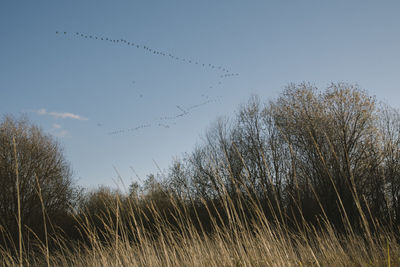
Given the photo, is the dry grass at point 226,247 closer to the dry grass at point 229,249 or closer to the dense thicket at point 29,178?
the dry grass at point 229,249

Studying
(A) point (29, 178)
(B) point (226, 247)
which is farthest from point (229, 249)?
(A) point (29, 178)

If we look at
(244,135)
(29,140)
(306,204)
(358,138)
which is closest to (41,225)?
(29,140)

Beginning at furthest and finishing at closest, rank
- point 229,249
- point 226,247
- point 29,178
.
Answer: point 29,178, point 229,249, point 226,247

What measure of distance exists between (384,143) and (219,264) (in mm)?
13936

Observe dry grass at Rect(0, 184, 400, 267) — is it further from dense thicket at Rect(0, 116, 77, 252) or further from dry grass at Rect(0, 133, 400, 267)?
dense thicket at Rect(0, 116, 77, 252)

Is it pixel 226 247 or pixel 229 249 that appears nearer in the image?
pixel 226 247

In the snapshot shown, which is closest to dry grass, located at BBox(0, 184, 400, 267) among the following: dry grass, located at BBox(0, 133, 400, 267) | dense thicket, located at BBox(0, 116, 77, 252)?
dry grass, located at BBox(0, 133, 400, 267)

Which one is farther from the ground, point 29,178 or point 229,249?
point 29,178

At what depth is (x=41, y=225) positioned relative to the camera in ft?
51.6

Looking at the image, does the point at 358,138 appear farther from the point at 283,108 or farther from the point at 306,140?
the point at 283,108

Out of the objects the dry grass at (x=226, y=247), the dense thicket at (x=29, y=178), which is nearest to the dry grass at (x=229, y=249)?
the dry grass at (x=226, y=247)

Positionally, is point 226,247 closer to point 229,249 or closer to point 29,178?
point 229,249

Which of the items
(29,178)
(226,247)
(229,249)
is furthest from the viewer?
(29,178)

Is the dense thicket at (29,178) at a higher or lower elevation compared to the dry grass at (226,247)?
higher
